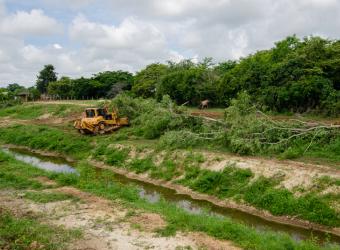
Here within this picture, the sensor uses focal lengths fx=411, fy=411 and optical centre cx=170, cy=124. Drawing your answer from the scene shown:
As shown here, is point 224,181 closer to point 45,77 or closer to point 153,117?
point 153,117

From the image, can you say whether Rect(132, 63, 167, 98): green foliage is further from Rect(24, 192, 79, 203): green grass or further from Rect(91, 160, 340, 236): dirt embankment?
Rect(24, 192, 79, 203): green grass

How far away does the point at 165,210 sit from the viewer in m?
12.8

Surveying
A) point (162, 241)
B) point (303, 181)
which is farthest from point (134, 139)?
point (162, 241)

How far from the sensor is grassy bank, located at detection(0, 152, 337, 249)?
33.7 ft

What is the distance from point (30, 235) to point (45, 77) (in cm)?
7769

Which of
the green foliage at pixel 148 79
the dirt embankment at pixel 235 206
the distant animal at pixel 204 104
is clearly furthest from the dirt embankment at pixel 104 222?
the green foliage at pixel 148 79

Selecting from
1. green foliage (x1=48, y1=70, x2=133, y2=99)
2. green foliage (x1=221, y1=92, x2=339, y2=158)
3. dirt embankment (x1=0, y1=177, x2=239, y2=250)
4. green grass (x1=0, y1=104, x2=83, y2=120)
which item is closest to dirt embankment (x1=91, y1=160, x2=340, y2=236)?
green foliage (x1=221, y1=92, x2=339, y2=158)

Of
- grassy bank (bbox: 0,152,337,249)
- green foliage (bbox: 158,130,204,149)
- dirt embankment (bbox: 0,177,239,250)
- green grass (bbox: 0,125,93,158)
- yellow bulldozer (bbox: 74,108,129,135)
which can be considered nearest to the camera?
dirt embankment (bbox: 0,177,239,250)

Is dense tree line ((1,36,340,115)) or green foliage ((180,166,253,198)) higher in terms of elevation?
dense tree line ((1,36,340,115))

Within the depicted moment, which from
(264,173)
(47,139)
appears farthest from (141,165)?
(47,139)

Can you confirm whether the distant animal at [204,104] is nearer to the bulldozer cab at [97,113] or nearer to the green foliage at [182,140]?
the bulldozer cab at [97,113]

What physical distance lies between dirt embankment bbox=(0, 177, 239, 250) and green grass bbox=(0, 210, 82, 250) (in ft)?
1.09

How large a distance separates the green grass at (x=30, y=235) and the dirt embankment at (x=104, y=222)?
0.33 m

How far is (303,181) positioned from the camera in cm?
1501
